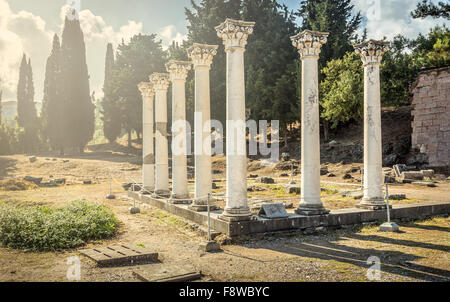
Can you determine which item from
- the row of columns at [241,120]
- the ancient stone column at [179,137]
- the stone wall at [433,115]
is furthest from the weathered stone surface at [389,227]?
the stone wall at [433,115]

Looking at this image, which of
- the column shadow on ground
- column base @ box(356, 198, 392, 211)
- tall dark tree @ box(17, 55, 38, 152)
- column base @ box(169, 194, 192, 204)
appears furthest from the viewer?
tall dark tree @ box(17, 55, 38, 152)

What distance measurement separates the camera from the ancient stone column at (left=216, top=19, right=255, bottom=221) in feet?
37.4

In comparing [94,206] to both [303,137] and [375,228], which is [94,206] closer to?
[303,137]

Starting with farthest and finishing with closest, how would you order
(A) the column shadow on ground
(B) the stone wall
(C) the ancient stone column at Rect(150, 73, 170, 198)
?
(B) the stone wall, (C) the ancient stone column at Rect(150, 73, 170, 198), (A) the column shadow on ground

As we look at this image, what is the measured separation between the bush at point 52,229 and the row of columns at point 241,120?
3428 millimetres

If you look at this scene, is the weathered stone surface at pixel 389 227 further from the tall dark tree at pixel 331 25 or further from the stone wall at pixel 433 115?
the tall dark tree at pixel 331 25

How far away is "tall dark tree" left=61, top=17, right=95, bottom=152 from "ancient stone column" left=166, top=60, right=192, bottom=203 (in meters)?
39.1

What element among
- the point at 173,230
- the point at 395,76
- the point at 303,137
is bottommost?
the point at 173,230

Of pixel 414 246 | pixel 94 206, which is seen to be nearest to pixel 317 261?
pixel 414 246

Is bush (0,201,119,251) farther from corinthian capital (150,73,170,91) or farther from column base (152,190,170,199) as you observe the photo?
corinthian capital (150,73,170,91)

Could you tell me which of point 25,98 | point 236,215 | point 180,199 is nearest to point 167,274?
point 236,215

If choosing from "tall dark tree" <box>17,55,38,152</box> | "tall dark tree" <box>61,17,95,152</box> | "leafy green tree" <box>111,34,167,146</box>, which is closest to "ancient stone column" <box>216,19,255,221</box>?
"leafy green tree" <box>111,34,167,146</box>

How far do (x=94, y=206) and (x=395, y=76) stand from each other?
30.9 metres

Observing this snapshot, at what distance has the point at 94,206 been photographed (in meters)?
14.2
